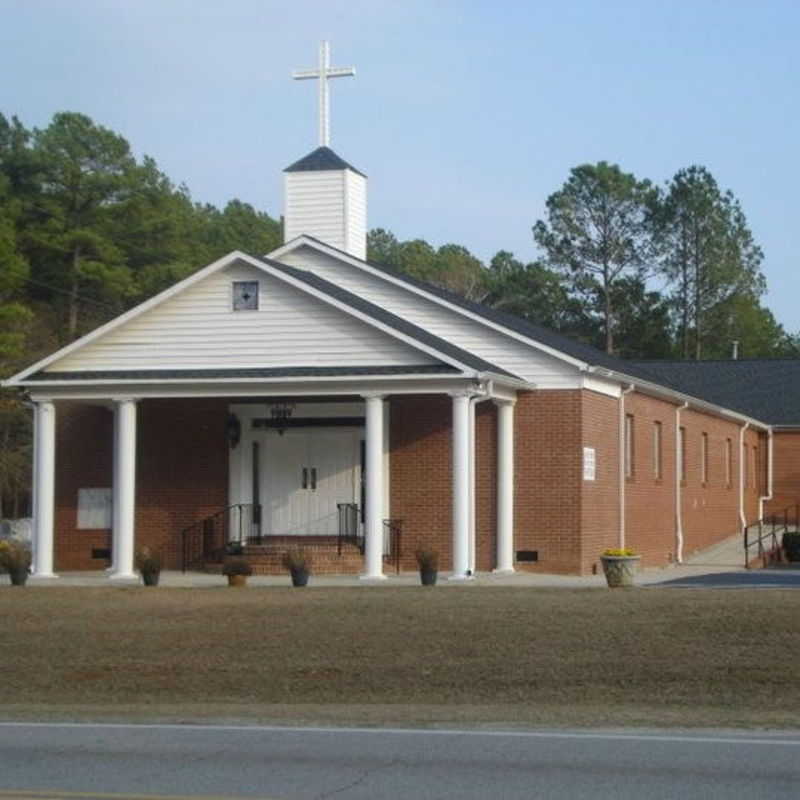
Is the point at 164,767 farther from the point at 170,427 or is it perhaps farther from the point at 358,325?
the point at 170,427

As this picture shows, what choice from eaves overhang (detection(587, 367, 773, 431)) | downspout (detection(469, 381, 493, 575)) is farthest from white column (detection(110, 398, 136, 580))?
eaves overhang (detection(587, 367, 773, 431))

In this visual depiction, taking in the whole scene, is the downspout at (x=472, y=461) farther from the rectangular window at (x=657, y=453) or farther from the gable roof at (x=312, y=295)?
the rectangular window at (x=657, y=453)

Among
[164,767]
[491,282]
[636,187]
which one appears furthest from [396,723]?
[491,282]

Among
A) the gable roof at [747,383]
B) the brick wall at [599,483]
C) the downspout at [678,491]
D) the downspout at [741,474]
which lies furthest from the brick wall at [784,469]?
the brick wall at [599,483]

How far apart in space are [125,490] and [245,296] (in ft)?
12.9

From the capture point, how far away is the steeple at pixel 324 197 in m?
35.8

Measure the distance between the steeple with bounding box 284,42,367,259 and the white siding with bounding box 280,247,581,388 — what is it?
155cm

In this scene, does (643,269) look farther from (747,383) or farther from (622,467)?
(622,467)

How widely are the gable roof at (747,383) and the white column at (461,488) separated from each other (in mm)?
23186

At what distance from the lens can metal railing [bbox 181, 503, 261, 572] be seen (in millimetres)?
32906

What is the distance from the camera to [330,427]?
32.9m

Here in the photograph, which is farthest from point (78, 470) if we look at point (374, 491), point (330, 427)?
point (374, 491)

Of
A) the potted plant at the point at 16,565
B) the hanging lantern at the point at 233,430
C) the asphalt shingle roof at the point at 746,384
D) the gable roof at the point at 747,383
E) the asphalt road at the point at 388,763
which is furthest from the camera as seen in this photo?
the gable roof at the point at 747,383

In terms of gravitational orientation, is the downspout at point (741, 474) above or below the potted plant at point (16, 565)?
above
